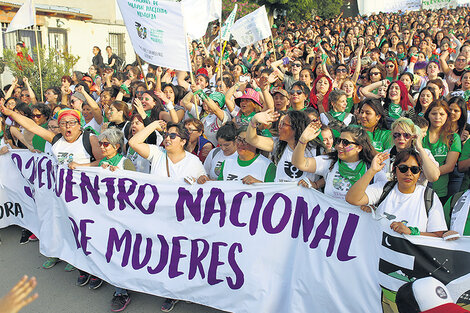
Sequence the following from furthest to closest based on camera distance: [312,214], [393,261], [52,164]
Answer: [52,164] < [312,214] < [393,261]

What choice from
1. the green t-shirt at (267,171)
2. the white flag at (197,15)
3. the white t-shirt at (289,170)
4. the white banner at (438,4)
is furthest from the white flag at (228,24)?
the white banner at (438,4)

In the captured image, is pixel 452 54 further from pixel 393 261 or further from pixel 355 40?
pixel 393 261

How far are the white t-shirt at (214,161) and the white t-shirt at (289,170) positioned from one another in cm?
49

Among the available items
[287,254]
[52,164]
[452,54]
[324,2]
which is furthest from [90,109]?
[324,2]

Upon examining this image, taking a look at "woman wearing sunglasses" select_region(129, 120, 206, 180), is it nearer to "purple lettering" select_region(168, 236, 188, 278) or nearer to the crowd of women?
the crowd of women

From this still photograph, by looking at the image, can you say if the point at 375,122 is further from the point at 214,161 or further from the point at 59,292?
the point at 59,292

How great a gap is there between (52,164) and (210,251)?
6.87 ft

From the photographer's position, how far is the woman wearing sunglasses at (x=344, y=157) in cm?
345

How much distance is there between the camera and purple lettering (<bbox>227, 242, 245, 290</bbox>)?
363 centimetres

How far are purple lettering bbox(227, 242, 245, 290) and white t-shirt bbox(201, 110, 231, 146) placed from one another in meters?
1.95

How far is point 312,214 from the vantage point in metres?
3.43

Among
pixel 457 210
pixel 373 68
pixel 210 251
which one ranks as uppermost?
pixel 373 68

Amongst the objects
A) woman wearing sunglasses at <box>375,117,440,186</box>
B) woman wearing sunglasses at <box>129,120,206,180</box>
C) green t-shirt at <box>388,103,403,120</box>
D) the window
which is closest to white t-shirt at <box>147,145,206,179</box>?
woman wearing sunglasses at <box>129,120,206,180</box>

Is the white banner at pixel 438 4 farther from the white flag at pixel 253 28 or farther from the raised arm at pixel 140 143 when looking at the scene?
the raised arm at pixel 140 143
